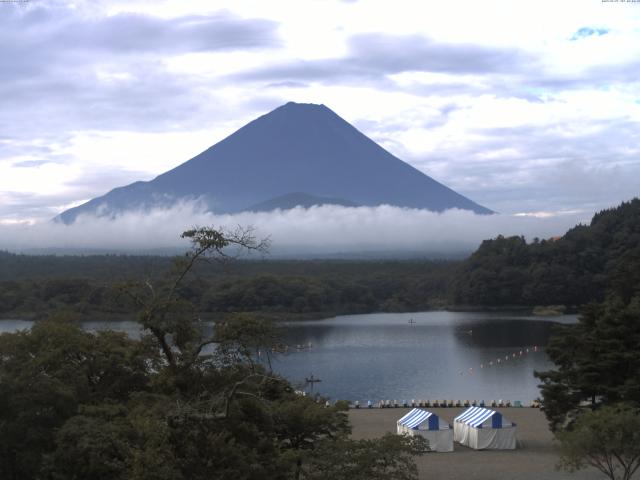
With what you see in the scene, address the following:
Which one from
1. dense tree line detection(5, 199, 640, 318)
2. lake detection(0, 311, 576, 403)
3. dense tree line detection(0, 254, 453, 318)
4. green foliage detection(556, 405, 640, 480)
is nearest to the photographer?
green foliage detection(556, 405, 640, 480)

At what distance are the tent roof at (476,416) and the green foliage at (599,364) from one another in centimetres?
107

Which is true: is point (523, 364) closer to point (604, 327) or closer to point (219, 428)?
point (604, 327)

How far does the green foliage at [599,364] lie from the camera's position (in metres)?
14.5

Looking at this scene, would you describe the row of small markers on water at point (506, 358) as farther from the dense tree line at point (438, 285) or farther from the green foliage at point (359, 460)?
the green foliage at point (359, 460)

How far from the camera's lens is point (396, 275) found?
69.1 metres

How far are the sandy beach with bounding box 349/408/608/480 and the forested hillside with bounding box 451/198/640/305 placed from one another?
37.7 m

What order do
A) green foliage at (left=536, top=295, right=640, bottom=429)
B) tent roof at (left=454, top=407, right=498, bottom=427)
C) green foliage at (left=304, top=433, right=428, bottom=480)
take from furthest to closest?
1. tent roof at (left=454, top=407, right=498, bottom=427)
2. green foliage at (left=536, top=295, right=640, bottom=429)
3. green foliage at (left=304, top=433, right=428, bottom=480)

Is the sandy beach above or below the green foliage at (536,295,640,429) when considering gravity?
below

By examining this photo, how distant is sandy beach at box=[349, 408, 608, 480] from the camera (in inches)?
534

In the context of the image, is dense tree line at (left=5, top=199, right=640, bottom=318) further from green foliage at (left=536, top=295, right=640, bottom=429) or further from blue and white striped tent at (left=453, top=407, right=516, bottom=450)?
green foliage at (left=536, top=295, right=640, bottom=429)

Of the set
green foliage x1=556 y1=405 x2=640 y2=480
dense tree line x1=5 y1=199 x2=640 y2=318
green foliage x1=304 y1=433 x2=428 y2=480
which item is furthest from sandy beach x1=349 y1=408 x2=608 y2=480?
dense tree line x1=5 y1=199 x2=640 y2=318

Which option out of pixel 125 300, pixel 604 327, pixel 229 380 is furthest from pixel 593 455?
pixel 125 300

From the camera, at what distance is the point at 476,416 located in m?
16.3

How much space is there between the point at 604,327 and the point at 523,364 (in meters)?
15.6
